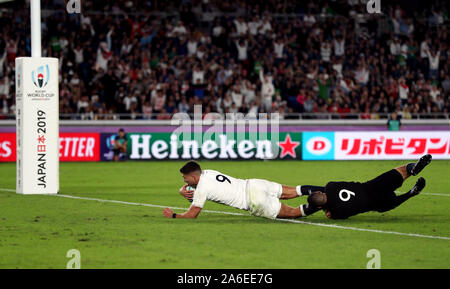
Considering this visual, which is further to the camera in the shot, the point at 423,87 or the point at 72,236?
the point at 423,87

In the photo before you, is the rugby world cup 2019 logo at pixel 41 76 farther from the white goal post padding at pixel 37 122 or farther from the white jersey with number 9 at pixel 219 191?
the white jersey with number 9 at pixel 219 191

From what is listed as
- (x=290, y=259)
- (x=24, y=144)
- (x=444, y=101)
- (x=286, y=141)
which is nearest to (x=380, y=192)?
(x=290, y=259)

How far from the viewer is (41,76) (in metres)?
16.6

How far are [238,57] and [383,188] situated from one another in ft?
68.9

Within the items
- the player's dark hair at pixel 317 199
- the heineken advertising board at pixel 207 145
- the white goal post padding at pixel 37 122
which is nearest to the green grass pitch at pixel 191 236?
the player's dark hair at pixel 317 199

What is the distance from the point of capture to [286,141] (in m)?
28.8

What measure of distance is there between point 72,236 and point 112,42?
845 inches

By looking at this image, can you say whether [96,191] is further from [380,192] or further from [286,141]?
[286,141]

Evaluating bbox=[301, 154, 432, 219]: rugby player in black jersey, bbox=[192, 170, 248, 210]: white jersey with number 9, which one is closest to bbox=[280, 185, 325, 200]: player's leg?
bbox=[301, 154, 432, 219]: rugby player in black jersey

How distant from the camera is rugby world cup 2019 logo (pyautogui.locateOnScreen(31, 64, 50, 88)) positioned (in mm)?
16531

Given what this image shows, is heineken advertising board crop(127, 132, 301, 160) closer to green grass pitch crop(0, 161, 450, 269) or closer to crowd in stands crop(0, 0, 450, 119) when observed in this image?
crowd in stands crop(0, 0, 450, 119)

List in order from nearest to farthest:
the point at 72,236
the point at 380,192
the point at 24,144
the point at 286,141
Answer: the point at 72,236, the point at 380,192, the point at 24,144, the point at 286,141

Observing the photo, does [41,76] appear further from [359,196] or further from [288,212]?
[359,196]

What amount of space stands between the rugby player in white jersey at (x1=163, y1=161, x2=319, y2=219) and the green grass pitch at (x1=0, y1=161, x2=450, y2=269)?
0.28m
